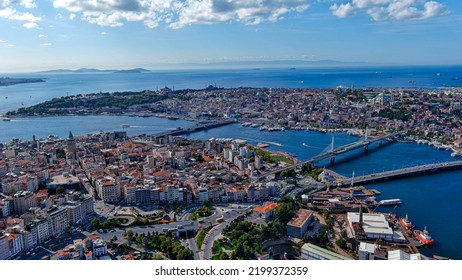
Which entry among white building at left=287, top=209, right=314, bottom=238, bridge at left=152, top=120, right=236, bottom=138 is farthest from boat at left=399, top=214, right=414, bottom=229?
bridge at left=152, top=120, right=236, bottom=138

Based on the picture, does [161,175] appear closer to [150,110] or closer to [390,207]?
[390,207]

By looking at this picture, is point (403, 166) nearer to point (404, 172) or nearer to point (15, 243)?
point (404, 172)

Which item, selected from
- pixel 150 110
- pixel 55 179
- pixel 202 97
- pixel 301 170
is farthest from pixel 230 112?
pixel 55 179

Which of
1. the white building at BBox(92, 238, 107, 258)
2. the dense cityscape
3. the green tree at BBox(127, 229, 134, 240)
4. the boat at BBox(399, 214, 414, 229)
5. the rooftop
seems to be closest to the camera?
the white building at BBox(92, 238, 107, 258)

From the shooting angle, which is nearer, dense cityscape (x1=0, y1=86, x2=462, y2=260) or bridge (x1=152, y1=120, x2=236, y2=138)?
dense cityscape (x1=0, y1=86, x2=462, y2=260)

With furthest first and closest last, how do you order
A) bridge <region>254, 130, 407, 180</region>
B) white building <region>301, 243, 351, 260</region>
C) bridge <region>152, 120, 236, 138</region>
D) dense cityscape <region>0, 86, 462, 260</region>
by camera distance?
bridge <region>152, 120, 236, 138</region> < bridge <region>254, 130, 407, 180</region> < dense cityscape <region>0, 86, 462, 260</region> < white building <region>301, 243, 351, 260</region>

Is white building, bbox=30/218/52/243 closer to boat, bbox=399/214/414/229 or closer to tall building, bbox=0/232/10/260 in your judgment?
tall building, bbox=0/232/10/260

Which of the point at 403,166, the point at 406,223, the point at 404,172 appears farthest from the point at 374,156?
the point at 406,223
